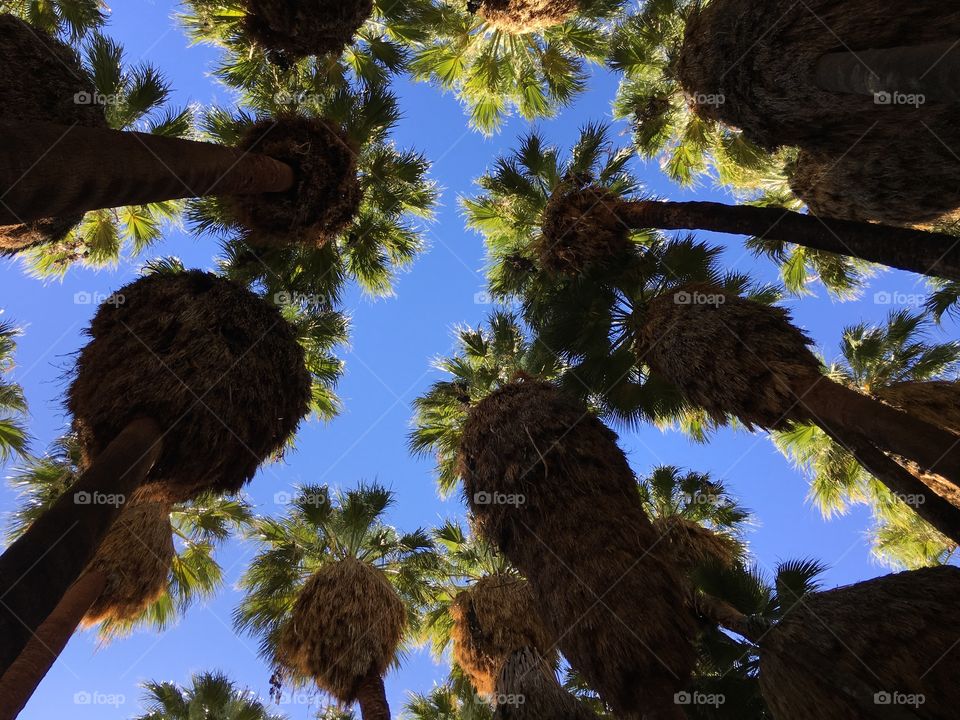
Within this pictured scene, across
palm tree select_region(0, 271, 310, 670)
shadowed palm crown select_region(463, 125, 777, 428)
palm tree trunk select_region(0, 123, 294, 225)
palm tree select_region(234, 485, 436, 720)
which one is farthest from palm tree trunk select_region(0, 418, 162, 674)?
shadowed palm crown select_region(463, 125, 777, 428)

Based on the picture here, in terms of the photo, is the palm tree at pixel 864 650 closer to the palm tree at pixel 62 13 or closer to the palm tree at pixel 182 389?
the palm tree at pixel 182 389

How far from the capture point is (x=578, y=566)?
196 inches

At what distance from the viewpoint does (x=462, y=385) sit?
371 inches

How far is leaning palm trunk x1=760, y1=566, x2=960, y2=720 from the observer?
13.2 feet

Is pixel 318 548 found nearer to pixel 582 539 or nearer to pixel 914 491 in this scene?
pixel 582 539

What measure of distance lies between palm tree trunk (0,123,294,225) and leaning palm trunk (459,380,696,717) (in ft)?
13.8

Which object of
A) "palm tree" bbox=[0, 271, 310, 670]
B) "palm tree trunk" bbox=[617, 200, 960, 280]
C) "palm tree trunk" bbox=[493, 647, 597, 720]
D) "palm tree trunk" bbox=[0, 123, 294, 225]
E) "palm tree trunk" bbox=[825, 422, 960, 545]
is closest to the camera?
"palm tree trunk" bbox=[0, 123, 294, 225]

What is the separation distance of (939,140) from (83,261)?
1202cm

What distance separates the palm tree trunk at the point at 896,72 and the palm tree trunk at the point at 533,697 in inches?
218

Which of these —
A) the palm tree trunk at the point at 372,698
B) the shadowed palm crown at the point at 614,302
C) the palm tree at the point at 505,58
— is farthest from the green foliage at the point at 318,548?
the palm tree at the point at 505,58

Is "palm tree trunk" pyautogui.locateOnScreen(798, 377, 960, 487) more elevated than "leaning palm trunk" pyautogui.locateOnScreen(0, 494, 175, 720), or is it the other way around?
"palm tree trunk" pyautogui.locateOnScreen(798, 377, 960, 487)

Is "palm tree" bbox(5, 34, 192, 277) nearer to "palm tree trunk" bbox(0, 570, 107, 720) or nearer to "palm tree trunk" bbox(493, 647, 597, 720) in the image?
"palm tree trunk" bbox(0, 570, 107, 720)

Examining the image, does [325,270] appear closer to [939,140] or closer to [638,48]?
[638,48]

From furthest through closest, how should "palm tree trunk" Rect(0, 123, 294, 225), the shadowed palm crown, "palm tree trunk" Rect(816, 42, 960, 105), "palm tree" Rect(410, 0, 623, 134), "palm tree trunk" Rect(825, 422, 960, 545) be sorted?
"palm tree" Rect(410, 0, 623, 134), the shadowed palm crown, "palm tree trunk" Rect(825, 422, 960, 545), "palm tree trunk" Rect(816, 42, 960, 105), "palm tree trunk" Rect(0, 123, 294, 225)
